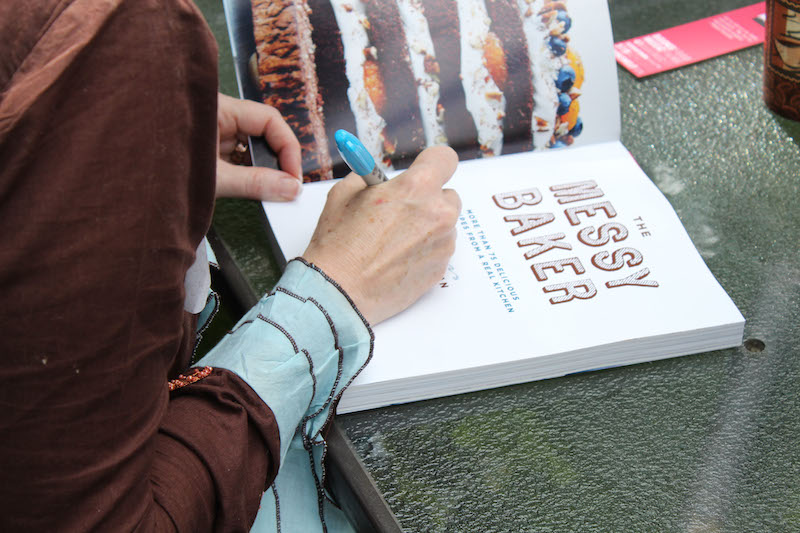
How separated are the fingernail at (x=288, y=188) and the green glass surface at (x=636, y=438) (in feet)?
0.20

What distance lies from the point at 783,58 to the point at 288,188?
556 mm

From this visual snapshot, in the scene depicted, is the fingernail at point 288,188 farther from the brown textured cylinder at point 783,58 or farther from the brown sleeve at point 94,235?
the brown textured cylinder at point 783,58

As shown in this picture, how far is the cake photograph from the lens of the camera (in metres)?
0.83

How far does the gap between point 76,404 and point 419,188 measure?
38 centimetres

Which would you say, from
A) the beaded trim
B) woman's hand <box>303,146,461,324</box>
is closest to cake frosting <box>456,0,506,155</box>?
woman's hand <box>303,146,461,324</box>

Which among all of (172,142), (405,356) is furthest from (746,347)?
(172,142)

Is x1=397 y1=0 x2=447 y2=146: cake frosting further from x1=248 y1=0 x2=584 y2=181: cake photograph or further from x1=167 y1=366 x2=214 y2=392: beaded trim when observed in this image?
x1=167 y1=366 x2=214 y2=392: beaded trim

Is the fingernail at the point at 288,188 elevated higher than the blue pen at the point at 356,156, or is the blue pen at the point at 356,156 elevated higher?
the blue pen at the point at 356,156

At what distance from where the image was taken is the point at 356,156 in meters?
0.70

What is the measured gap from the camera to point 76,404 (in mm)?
436

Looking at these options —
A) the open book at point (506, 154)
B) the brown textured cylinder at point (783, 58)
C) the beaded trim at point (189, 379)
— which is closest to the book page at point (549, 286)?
the open book at point (506, 154)

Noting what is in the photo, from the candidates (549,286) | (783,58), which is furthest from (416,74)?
(783,58)

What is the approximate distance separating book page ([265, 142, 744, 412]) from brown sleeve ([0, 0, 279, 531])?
0.20 metres

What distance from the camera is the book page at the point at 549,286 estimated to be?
0.64 m
